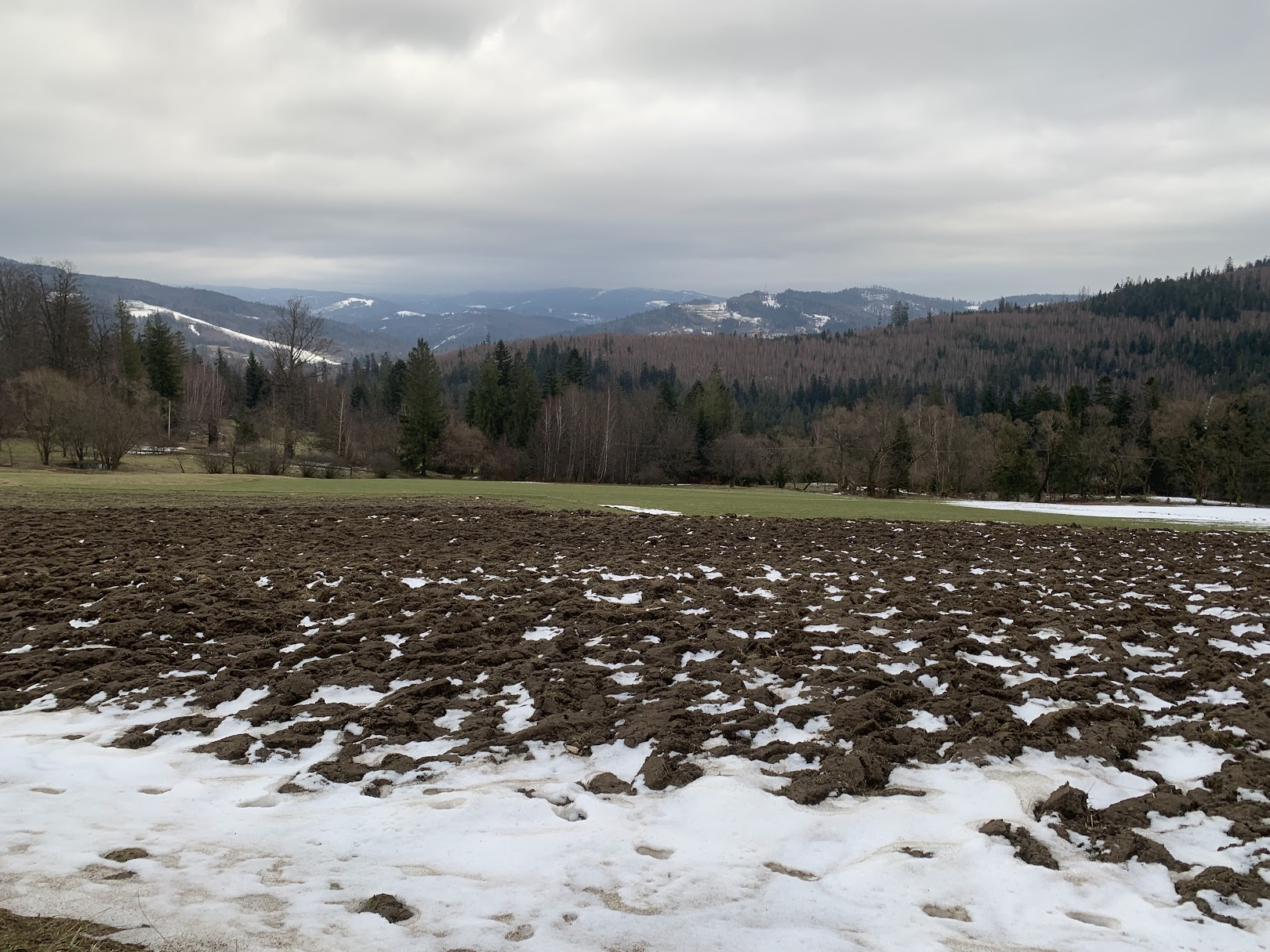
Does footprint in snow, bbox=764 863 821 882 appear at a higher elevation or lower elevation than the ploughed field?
lower

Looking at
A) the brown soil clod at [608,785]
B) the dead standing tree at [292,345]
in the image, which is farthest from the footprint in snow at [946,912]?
the dead standing tree at [292,345]

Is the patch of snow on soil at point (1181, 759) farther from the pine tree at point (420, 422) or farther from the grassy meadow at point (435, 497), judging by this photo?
the pine tree at point (420, 422)

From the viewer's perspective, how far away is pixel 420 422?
3049 inches

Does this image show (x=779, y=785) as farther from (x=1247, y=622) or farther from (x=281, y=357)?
(x=281, y=357)

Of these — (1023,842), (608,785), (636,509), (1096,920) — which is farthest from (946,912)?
(636,509)

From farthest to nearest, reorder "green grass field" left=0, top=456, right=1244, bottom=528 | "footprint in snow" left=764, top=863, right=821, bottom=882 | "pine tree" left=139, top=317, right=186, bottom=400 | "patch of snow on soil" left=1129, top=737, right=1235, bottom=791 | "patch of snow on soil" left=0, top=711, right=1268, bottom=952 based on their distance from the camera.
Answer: "pine tree" left=139, top=317, right=186, bottom=400
"green grass field" left=0, top=456, right=1244, bottom=528
"patch of snow on soil" left=1129, top=737, right=1235, bottom=791
"footprint in snow" left=764, top=863, right=821, bottom=882
"patch of snow on soil" left=0, top=711, right=1268, bottom=952

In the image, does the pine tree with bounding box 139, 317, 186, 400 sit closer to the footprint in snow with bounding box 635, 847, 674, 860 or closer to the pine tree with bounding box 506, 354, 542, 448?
the pine tree with bounding box 506, 354, 542, 448

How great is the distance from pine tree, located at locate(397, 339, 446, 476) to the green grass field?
30.6 m

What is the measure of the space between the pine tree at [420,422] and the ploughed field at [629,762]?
6502 cm

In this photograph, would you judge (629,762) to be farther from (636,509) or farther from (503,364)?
(503,364)

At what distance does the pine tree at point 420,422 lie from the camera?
77.2 m

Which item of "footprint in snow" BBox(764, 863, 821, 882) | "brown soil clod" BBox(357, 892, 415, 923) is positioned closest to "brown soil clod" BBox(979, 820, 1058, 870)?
"footprint in snow" BBox(764, 863, 821, 882)

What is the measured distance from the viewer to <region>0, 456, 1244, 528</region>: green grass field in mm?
30422

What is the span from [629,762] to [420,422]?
244 feet
